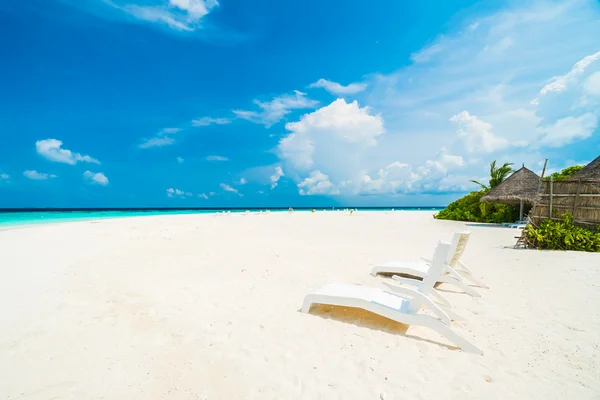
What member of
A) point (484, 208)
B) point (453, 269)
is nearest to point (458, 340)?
point (453, 269)

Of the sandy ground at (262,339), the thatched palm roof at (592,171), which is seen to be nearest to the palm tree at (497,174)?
the thatched palm roof at (592,171)

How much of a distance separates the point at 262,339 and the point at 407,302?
1833 mm

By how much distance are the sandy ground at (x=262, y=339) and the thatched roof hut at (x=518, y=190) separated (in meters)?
13.7

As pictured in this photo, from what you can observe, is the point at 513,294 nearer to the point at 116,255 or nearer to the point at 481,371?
the point at 481,371

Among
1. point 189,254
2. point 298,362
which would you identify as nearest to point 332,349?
point 298,362

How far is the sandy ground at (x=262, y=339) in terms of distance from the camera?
261 centimetres

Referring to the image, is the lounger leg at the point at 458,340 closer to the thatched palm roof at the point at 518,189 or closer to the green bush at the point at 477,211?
the thatched palm roof at the point at 518,189

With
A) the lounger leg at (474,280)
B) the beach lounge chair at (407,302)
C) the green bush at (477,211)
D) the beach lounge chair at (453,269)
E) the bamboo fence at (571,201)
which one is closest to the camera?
the beach lounge chair at (407,302)

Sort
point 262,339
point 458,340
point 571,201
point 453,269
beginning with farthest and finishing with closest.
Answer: point 571,201, point 453,269, point 262,339, point 458,340

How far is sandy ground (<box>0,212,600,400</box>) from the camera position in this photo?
2611mm

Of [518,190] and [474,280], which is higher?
[518,190]

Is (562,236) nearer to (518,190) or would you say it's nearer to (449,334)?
(449,334)

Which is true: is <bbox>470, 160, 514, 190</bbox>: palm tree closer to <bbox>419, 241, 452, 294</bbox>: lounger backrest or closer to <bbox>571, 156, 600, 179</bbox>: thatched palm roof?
<bbox>571, 156, 600, 179</bbox>: thatched palm roof

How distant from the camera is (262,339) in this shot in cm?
341
